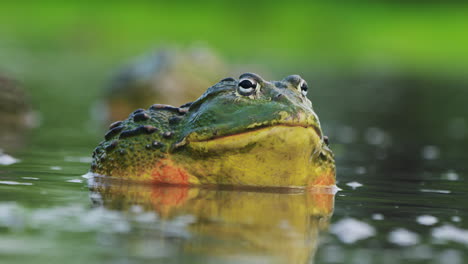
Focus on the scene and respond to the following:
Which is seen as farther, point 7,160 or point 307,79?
point 307,79

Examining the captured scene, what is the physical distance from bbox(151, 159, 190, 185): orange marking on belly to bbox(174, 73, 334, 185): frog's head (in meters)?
0.20

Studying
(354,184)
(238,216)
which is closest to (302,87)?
(354,184)

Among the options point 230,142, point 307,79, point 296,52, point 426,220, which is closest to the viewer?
point 426,220

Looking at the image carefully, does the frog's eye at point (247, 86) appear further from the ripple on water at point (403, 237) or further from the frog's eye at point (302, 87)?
the ripple on water at point (403, 237)

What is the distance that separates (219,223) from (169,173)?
86.2 inches

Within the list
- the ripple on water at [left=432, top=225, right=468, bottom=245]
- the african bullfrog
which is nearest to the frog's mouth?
the african bullfrog

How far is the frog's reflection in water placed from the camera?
515 cm

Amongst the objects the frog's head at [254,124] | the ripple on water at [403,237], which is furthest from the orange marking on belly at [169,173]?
the ripple on water at [403,237]

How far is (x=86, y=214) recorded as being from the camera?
6.16 meters

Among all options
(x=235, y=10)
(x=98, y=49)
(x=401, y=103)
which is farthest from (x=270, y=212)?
(x=235, y=10)

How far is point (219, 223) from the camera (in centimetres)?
605

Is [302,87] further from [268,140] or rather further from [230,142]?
[230,142]

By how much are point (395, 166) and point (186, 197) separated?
4895 millimetres

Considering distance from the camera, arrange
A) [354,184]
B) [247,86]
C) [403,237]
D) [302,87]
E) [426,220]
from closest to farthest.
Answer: [403,237] < [426,220] < [247,86] < [302,87] < [354,184]
